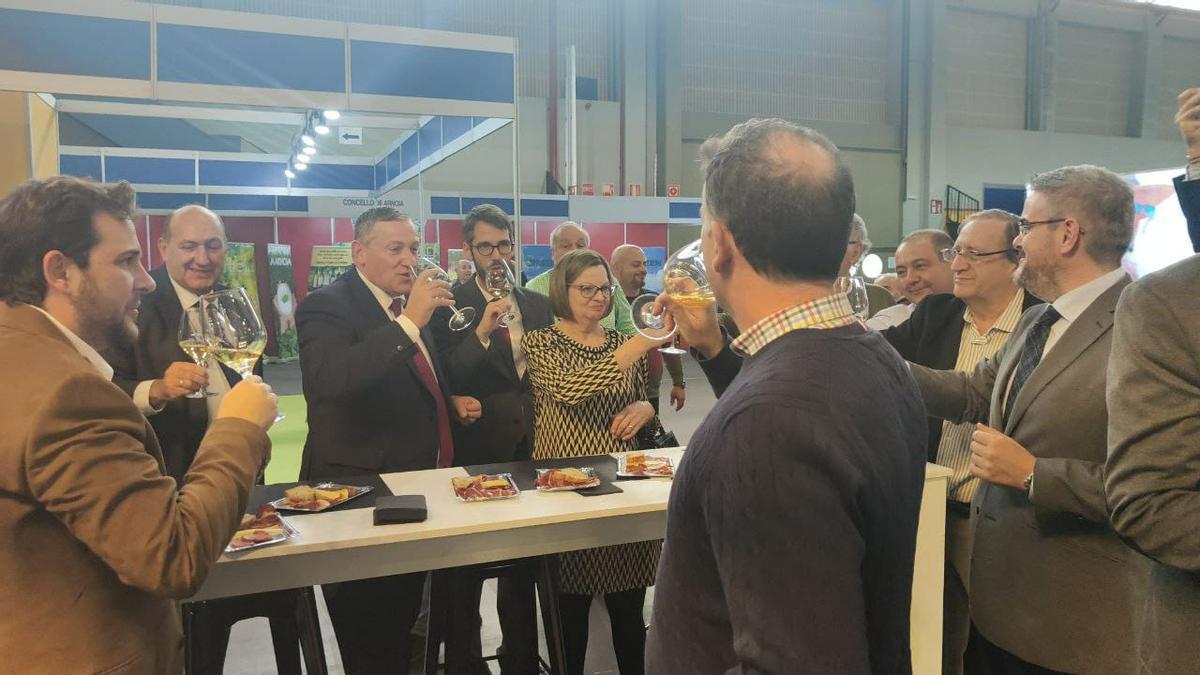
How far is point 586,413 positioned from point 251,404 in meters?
1.39

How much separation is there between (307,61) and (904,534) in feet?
13.6

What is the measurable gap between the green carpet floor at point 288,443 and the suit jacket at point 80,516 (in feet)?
10.6

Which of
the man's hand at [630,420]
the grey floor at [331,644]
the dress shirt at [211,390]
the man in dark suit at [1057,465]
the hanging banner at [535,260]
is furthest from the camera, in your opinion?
the hanging banner at [535,260]

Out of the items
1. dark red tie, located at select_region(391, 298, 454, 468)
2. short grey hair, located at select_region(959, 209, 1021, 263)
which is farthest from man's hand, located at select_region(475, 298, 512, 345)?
short grey hair, located at select_region(959, 209, 1021, 263)

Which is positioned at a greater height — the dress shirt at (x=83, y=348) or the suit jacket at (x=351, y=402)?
the dress shirt at (x=83, y=348)

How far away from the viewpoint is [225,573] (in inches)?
70.4

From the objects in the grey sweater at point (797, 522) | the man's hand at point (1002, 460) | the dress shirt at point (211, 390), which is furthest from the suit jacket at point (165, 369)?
the man's hand at point (1002, 460)

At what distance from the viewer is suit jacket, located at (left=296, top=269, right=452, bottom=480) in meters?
2.51

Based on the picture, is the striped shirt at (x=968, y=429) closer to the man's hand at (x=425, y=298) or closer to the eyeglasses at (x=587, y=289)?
the eyeglasses at (x=587, y=289)

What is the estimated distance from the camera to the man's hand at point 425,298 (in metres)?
2.40

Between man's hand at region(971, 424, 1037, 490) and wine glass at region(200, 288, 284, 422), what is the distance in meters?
1.52

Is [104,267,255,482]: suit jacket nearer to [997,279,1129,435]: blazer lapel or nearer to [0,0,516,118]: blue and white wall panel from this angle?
[0,0,516,118]: blue and white wall panel

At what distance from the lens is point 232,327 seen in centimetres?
168

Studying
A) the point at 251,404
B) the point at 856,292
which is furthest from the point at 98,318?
the point at 856,292
